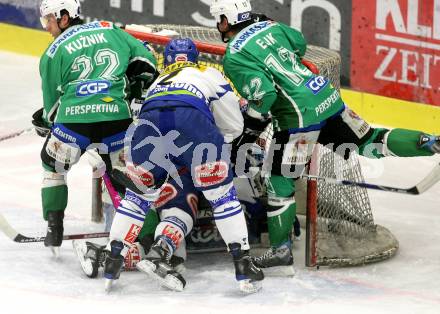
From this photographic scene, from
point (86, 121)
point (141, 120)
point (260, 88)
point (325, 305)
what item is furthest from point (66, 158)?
point (325, 305)

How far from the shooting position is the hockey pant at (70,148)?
222 inches

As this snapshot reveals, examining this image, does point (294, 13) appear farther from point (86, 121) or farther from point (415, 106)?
point (86, 121)

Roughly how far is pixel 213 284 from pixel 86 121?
932 mm

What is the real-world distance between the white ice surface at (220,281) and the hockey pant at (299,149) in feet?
0.93

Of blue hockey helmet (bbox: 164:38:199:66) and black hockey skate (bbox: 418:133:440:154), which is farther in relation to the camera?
black hockey skate (bbox: 418:133:440:154)

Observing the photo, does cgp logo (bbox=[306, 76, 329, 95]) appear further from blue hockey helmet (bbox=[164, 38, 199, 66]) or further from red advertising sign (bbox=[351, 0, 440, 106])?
red advertising sign (bbox=[351, 0, 440, 106])

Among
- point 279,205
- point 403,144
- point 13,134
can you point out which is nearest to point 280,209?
point 279,205

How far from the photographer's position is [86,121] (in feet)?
18.4

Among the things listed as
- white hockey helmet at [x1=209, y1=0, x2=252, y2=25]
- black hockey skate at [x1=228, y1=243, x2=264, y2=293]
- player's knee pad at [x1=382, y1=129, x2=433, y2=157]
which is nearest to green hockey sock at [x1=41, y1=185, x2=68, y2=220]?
black hockey skate at [x1=228, y1=243, x2=264, y2=293]

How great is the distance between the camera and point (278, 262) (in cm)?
564

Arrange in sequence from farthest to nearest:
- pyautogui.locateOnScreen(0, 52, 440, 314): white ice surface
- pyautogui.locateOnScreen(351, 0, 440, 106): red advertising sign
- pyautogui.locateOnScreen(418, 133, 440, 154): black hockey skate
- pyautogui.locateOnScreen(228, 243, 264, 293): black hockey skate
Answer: pyautogui.locateOnScreen(351, 0, 440, 106): red advertising sign < pyautogui.locateOnScreen(418, 133, 440, 154): black hockey skate < pyautogui.locateOnScreen(228, 243, 264, 293): black hockey skate < pyautogui.locateOnScreen(0, 52, 440, 314): white ice surface

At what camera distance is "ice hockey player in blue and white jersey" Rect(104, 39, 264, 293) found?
5.26 meters

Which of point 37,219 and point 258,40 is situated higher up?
point 258,40

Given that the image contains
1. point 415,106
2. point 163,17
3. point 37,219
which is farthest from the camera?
point 163,17
